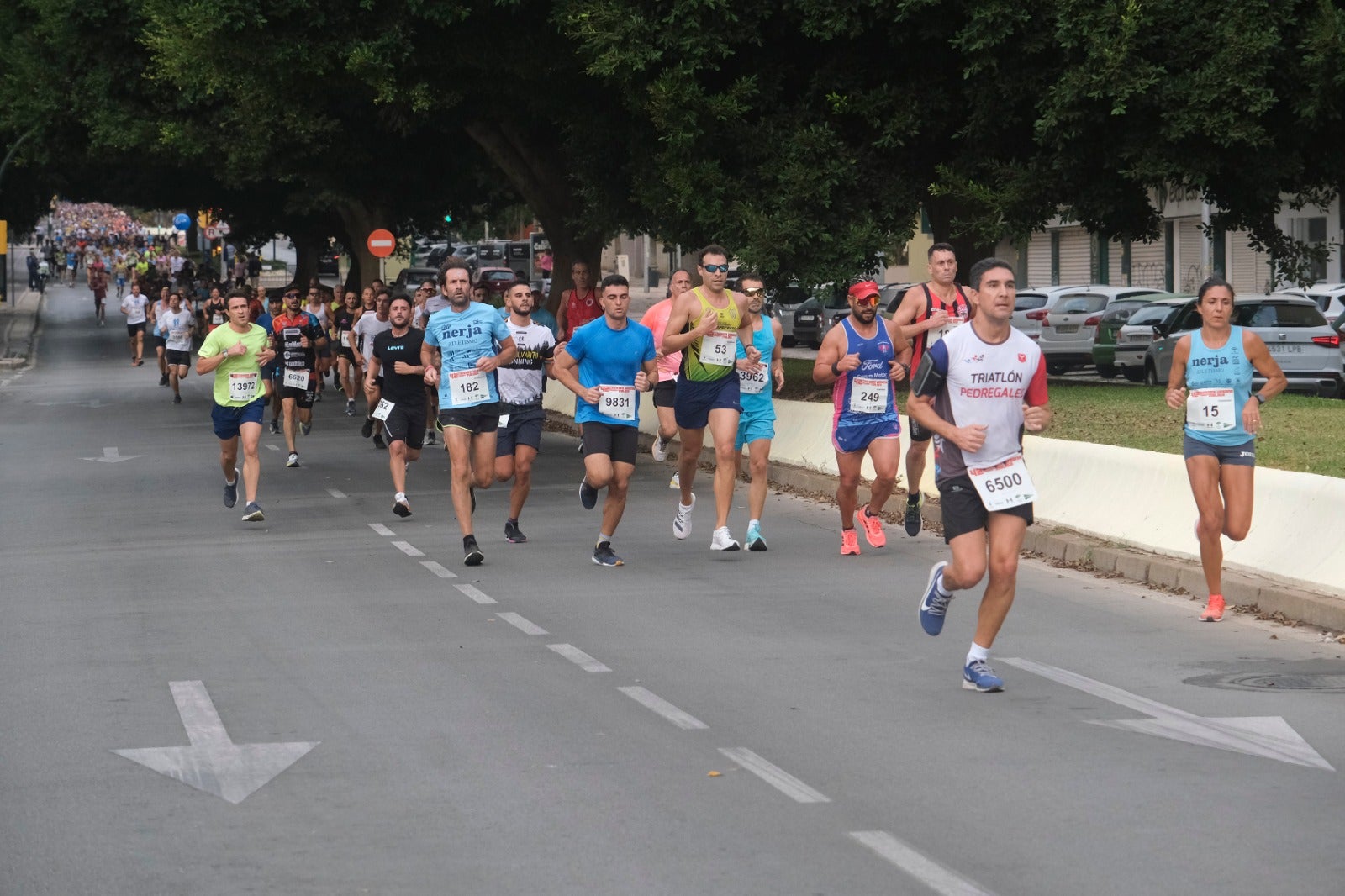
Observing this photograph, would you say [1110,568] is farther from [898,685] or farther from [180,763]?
[180,763]

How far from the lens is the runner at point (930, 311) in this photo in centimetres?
1348

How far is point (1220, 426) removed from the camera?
10.6 meters

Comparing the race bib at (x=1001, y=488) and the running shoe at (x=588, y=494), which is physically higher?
the race bib at (x=1001, y=488)

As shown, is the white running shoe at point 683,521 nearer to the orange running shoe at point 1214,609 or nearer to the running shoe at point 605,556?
the running shoe at point 605,556

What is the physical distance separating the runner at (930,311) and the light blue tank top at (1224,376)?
8.57ft

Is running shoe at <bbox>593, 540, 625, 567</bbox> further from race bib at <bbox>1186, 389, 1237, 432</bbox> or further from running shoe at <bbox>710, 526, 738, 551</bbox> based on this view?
race bib at <bbox>1186, 389, 1237, 432</bbox>

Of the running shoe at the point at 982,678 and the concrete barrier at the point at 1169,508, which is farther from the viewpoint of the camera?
the concrete barrier at the point at 1169,508

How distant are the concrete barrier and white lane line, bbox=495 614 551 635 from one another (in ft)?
13.4

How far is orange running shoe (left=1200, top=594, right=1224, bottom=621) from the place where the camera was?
10.6 meters

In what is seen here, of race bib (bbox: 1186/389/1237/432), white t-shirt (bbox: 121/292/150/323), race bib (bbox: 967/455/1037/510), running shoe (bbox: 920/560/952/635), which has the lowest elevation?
running shoe (bbox: 920/560/952/635)

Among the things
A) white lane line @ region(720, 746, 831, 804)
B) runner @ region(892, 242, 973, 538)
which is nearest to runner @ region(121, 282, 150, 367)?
runner @ region(892, 242, 973, 538)

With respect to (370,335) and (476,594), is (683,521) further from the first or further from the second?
(370,335)

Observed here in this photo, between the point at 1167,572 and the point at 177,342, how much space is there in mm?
23869

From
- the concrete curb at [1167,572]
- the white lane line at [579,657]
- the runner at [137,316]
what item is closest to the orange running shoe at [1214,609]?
the concrete curb at [1167,572]
